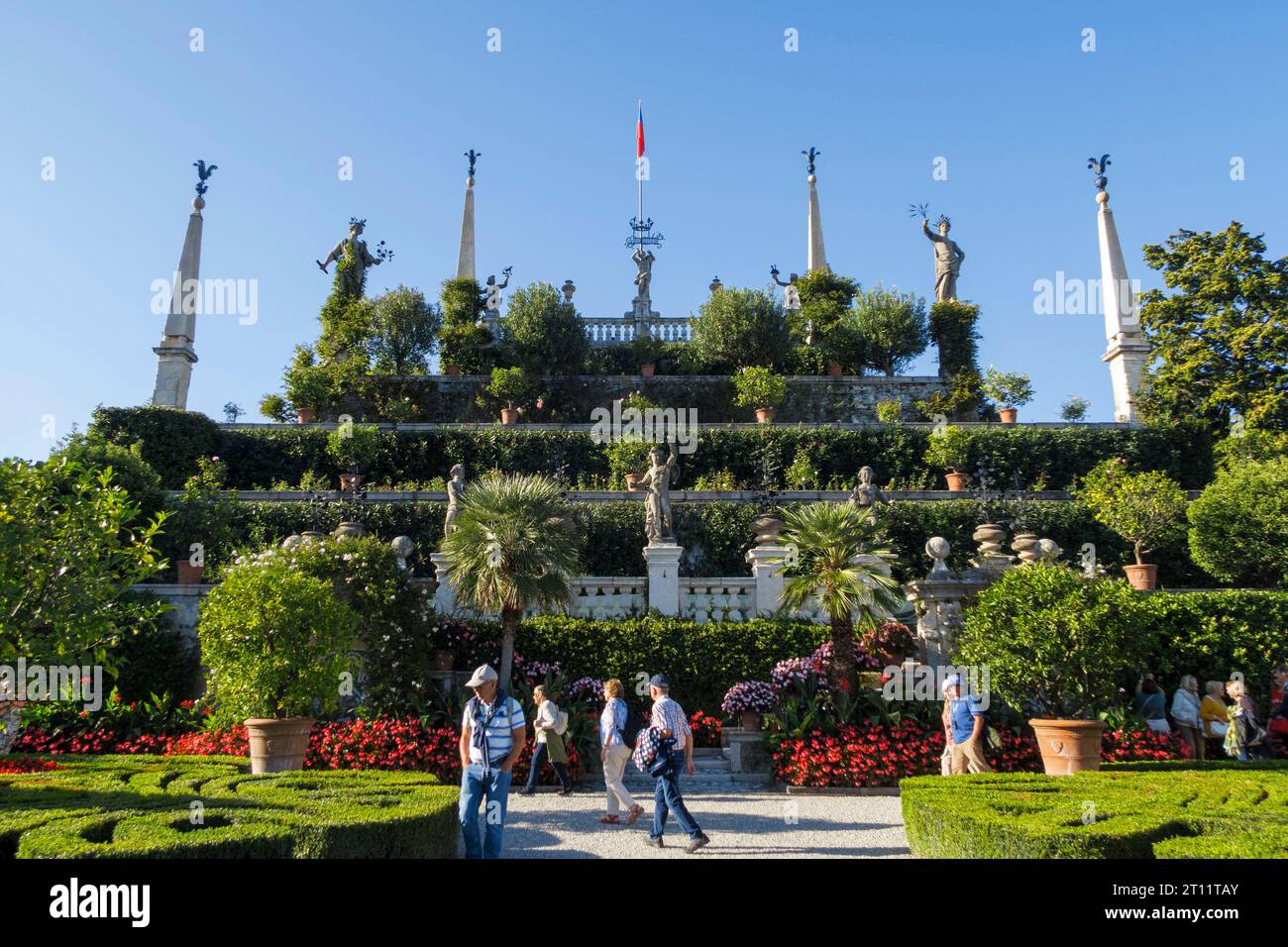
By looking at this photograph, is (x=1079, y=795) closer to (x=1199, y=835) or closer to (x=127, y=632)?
(x=1199, y=835)

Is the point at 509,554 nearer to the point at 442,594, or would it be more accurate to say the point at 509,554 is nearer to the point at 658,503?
the point at 442,594

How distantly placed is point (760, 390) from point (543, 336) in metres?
9.23

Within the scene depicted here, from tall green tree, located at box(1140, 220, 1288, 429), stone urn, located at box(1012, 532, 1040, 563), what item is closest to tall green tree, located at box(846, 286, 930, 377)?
→ tall green tree, located at box(1140, 220, 1288, 429)

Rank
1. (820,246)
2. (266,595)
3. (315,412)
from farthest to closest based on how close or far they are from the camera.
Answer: (820,246) < (315,412) < (266,595)

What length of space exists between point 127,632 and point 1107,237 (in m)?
33.4

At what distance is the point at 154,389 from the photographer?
29531mm

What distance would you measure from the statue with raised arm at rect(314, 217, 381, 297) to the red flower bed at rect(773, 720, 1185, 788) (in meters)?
28.6

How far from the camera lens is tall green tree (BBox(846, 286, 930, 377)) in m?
32.9

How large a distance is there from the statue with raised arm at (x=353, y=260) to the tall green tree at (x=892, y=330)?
785 inches

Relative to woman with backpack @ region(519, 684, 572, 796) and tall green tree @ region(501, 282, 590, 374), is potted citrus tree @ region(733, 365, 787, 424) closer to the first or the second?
tall green tree @ region(501, 282, 590, 374)

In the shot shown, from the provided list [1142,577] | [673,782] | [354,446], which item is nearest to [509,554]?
[673,782]

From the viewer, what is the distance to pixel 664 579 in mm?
14562
